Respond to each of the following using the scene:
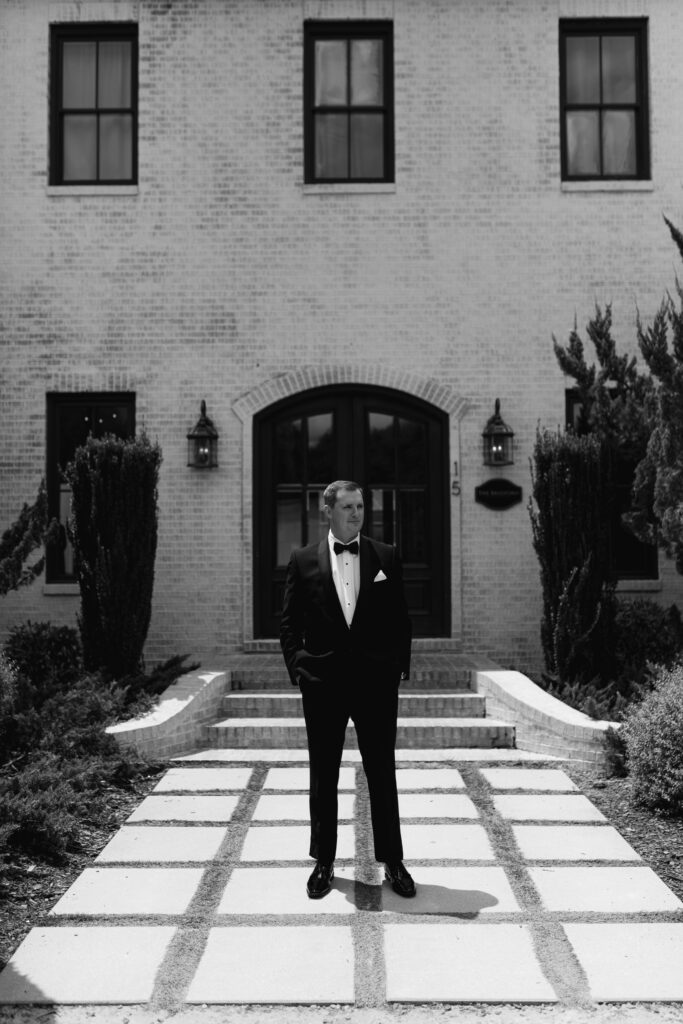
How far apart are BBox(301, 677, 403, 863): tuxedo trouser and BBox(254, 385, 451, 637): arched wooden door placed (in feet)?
18.3

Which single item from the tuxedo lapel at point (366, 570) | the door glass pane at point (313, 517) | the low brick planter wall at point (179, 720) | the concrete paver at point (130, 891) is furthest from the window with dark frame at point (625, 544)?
the concrete paver at point (130, 891)

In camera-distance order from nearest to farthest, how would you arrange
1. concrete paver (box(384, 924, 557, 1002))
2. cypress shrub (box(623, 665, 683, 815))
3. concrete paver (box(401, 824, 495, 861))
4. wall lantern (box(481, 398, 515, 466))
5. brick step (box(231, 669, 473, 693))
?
1. concrete paver (box(384, 924, 557, 1002))
2. concrete paver (box(401, 824, 495, 861))
3. cypress shrub (box(623, 665, 683, 815))
4. brick step (box(231, 669, 473, 693))
5. wall lantern (box(481, 398, 515, 466))

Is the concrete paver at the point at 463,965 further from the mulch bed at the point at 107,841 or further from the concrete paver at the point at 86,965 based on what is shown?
the mulch bed at the point at 107,841

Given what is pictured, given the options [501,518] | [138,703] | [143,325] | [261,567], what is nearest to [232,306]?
[143,325]

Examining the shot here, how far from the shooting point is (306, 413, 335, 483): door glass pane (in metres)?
10.1

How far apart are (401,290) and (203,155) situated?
2.38 meters

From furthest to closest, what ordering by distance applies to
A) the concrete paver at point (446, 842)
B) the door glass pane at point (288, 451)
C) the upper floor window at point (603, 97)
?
the upper floor window at point (603, 97) → the door glass pane at point (288, 451) → the concrete paver at point (446, 842)

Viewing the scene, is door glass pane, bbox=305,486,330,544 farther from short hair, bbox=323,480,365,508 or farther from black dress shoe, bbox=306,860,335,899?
black dress shoe, bbox=306,860,335,899

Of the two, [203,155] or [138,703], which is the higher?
[203,155]

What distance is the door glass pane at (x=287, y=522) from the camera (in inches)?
397

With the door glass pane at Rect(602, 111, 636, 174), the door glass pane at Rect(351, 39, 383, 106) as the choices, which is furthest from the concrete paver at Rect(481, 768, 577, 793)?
the door glass pane at Rect(351, 39, 383, 106)

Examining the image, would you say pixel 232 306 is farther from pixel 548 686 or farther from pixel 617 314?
pixel 548 686

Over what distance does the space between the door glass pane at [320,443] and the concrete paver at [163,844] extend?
5102 millimetres

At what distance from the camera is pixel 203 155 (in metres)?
10.1
